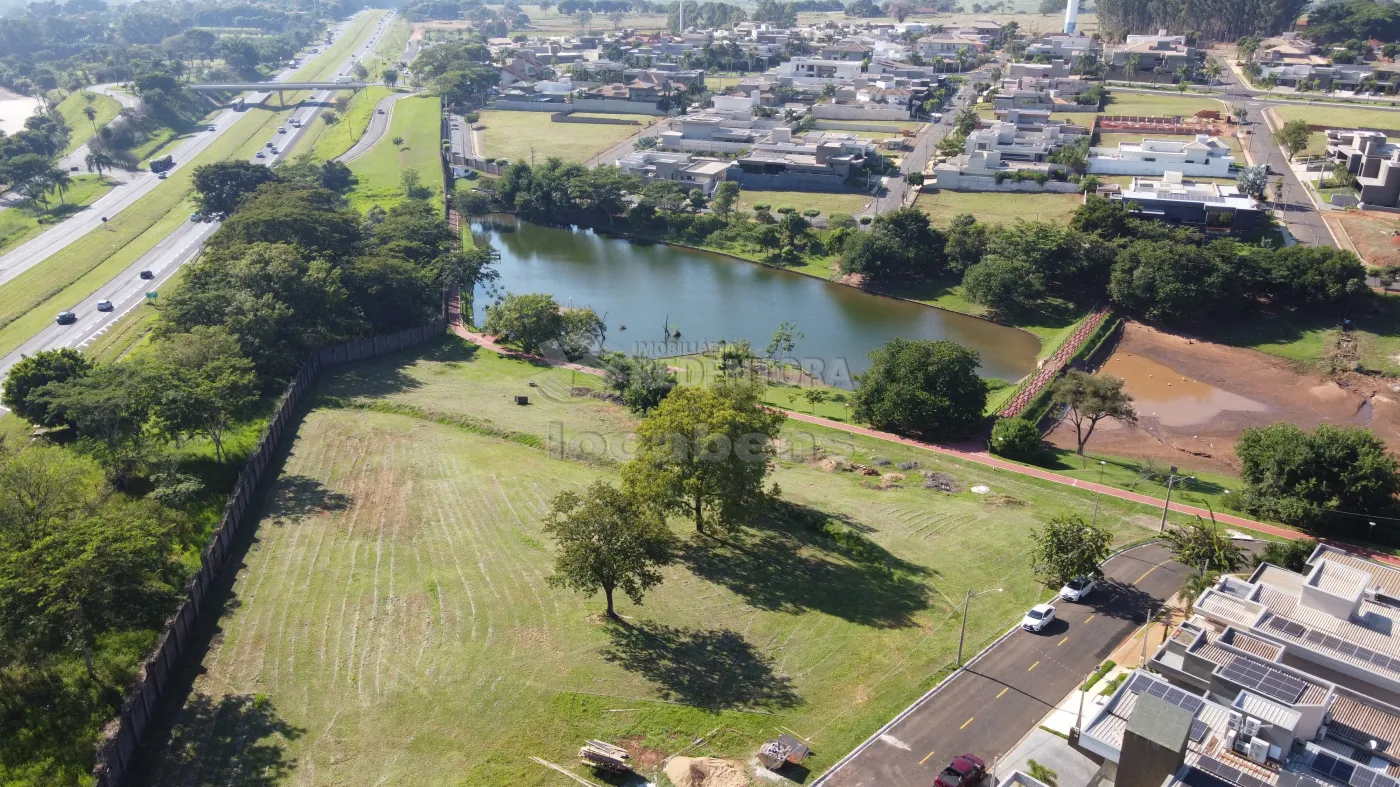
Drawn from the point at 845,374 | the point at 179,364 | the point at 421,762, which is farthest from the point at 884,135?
the point at 421,762

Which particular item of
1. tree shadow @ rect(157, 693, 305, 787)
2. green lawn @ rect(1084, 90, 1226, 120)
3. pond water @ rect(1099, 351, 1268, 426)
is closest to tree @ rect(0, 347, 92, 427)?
tree shadow @ rect(157, 693, 305, 787)

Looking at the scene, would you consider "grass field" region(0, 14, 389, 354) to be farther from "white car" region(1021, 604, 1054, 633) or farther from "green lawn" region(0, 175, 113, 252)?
"white car" region(1021, 604, 1054, 633)

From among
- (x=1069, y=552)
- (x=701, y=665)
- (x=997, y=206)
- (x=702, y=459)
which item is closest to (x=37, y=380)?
(x=702, y=459)

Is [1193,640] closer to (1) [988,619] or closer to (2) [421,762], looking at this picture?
(1) [988,619]

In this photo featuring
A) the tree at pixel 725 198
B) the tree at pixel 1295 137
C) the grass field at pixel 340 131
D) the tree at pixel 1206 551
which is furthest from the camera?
the grass field at pixel 340 131

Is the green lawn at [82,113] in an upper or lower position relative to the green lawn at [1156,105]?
lower

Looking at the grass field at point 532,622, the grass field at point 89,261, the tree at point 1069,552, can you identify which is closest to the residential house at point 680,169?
the grass field at point 89,261

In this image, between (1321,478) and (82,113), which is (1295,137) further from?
(82,113)

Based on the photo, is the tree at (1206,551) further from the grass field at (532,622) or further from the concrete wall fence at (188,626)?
the concrete wall fence at (188,626)
